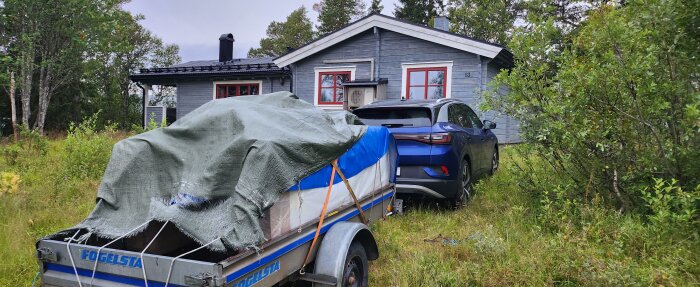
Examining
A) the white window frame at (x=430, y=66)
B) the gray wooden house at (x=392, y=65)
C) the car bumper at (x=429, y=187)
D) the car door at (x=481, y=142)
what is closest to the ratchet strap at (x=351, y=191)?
the car bumper at (x=429, y=187)

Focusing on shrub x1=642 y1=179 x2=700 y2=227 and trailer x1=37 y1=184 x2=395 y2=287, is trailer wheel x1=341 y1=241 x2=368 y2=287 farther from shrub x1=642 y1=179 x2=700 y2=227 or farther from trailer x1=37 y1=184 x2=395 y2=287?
shrub x1=642 y1=179 x2=700 y2=227

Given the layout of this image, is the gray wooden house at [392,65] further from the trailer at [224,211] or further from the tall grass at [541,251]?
the trailer at [224,211]

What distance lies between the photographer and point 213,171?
2939 millimetres

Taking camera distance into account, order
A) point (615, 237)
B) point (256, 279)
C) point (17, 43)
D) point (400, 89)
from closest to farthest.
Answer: point (256, 279), point (615, 237), point (400, 89), point (17, 43)

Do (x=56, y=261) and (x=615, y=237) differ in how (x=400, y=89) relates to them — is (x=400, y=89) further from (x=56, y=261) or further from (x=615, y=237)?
(x=56, y=261)

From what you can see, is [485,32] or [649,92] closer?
[649,92]

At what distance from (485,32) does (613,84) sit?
30127 millimetres

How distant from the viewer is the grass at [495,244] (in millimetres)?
3758

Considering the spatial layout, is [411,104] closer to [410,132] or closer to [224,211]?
[410,132]

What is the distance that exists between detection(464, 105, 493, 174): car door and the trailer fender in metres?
4.01

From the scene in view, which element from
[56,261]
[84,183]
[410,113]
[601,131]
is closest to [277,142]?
[56,261]

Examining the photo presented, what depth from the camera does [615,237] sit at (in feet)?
14.4

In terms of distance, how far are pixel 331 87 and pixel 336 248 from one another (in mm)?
13735

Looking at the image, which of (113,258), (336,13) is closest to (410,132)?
(113,258)
